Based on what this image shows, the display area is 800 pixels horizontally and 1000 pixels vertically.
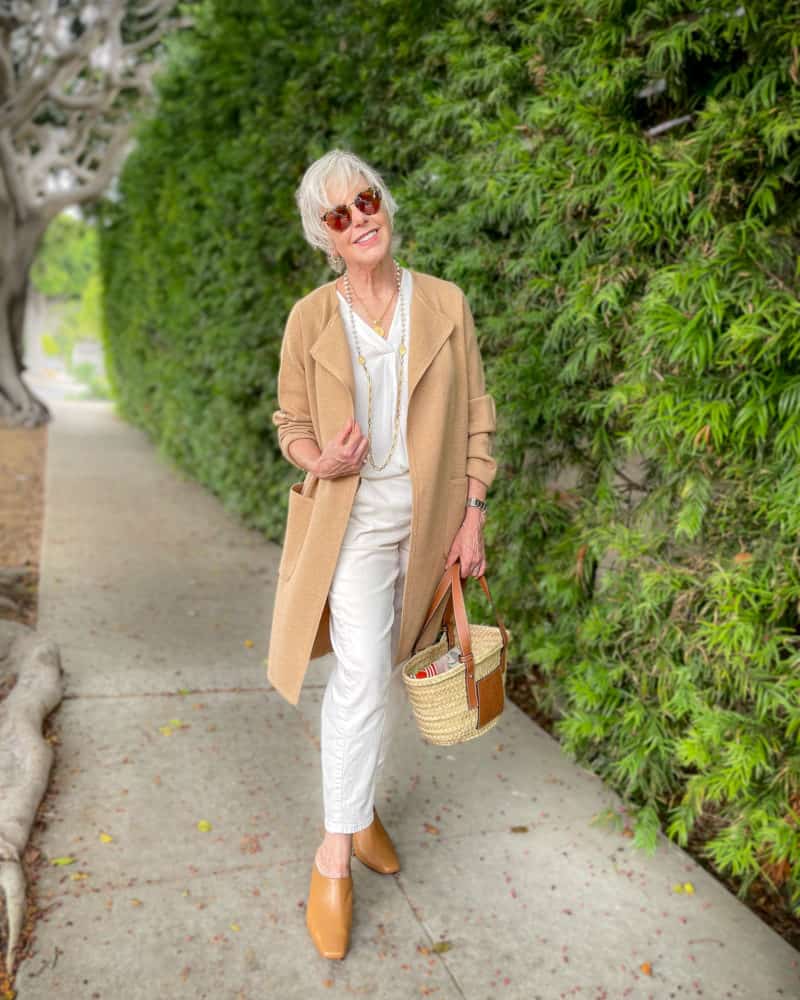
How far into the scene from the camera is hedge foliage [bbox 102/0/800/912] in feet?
7.98

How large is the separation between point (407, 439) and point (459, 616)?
0.50m

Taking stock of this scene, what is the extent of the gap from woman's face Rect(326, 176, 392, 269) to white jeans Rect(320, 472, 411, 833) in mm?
590

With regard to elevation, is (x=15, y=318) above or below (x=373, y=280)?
below

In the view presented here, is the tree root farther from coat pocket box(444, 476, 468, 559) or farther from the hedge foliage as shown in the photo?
the hedge foliage

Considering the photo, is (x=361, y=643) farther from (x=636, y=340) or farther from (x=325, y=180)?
(x=636, y=340)

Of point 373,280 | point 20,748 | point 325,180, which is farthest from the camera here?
point 20,748

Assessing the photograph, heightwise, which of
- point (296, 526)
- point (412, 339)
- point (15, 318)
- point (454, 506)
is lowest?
point (15, 318)

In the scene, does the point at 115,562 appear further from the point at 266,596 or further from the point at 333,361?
the point at 333,361

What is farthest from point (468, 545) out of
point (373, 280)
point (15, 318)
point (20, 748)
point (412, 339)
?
point (15, 318)

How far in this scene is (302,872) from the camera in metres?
2.69

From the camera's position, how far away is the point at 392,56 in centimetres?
418

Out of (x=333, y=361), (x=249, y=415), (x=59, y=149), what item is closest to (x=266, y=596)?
(x=249, y=415)

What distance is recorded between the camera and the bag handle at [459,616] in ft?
7.61

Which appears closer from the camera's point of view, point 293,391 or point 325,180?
point 325,180
